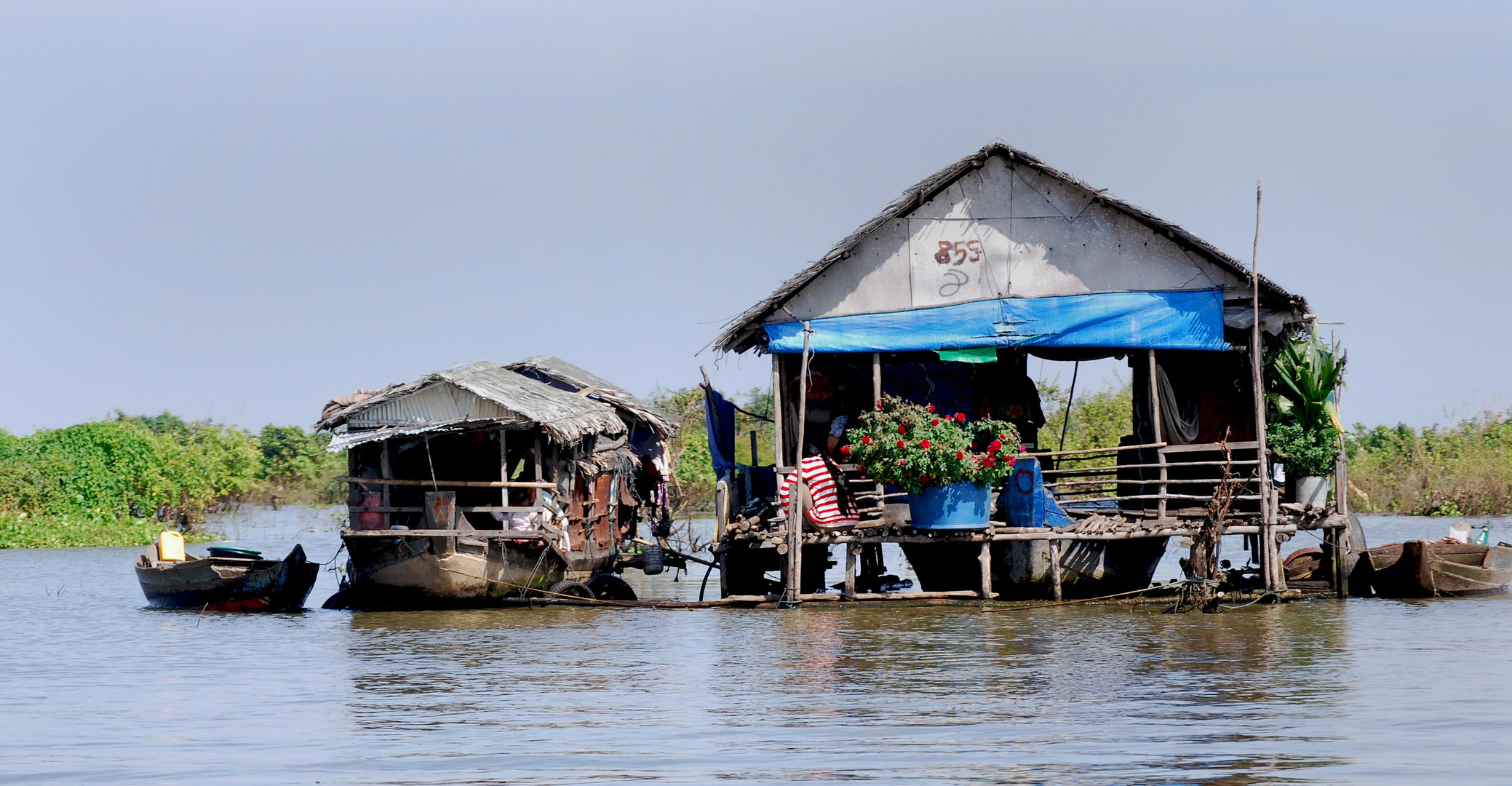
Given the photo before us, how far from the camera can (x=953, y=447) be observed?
52.3 feet

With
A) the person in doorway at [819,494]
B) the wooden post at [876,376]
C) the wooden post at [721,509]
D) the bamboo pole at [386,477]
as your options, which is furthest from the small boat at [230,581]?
the wooden post at [876,376]

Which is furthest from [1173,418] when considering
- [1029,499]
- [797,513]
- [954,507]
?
[797,513]

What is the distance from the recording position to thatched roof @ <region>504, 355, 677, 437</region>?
23328mm

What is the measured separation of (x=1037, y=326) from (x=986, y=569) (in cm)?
297

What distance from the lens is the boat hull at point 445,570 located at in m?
17.7

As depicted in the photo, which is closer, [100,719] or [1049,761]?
[1049,761]

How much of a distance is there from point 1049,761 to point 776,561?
11660 mm

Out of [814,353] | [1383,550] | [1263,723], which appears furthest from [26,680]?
[1383,550]

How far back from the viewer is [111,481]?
35344 millimetres

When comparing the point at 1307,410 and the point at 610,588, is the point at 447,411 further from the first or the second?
the point at 1307,410

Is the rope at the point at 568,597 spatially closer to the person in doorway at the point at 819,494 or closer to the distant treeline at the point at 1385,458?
the person in doorway at the point at 819,494

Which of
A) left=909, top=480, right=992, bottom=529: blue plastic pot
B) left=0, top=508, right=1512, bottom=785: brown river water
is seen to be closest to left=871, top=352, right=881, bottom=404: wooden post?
left=909, top=480, right=992, bottom=529: blue plastic pot

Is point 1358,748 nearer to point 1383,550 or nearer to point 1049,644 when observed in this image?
point 1049,644

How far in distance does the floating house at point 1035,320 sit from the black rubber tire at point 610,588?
2.55m
